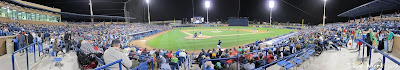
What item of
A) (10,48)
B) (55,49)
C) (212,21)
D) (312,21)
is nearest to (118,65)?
(55,49)

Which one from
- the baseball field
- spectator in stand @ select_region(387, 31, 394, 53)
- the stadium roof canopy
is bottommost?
the baseball field

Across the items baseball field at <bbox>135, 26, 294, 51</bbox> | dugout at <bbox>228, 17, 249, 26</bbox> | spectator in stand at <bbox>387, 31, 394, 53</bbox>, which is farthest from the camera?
dugout at <bbox>228, 17, 249, 26</bbox>

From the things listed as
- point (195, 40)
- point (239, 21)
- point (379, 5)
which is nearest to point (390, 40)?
point (379, 5)

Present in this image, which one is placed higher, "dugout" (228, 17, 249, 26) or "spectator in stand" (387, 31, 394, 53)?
"dugout" (228, 17, 249, 26)

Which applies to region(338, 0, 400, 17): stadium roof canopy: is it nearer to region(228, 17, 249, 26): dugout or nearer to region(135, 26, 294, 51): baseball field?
region(135, 26, 294, 51): baseball field

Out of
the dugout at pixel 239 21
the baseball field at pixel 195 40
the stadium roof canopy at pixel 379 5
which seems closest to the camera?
the stadium roof canopy at pixel 379 5

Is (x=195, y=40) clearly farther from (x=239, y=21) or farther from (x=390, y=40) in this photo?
(x=239, y=21)

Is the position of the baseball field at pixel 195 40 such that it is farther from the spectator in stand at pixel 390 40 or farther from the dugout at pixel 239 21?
the dugout at pixel 239 21

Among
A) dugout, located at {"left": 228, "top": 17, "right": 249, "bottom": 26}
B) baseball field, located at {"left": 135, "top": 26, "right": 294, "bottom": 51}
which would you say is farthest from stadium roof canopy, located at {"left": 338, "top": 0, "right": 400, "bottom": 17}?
dugout, located at {"left": 228, "top": 17, "right": 249, "bottom": 26}

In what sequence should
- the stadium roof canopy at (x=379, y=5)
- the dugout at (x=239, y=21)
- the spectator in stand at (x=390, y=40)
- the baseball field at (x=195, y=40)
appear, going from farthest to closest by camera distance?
the dugout at (x=239, y=21) < the baseball field at (x=195, y=40) < the stadium roof canopy at (x=379, y=5) < the spectator in stand at (x=390, y=40)

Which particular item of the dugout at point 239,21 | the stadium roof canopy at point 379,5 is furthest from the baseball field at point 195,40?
the dugout at point 239,21

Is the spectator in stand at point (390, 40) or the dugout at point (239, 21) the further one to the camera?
the dugout at point (239, 21)

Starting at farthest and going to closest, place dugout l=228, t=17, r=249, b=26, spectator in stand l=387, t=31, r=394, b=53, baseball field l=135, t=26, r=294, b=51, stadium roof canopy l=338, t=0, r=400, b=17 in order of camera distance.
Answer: dugout l=228, t=17, r=249, b=26 < baseball field l=135, t=26, r=294, b=51 < stadium roof canopy l=338, t=0, r=400, b=17 < spectator in stand l=387, t=31, r=394, b=53

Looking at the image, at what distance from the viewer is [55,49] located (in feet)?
30.4
